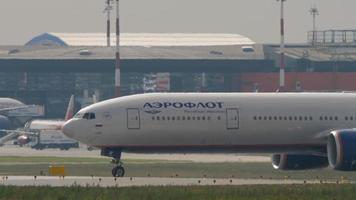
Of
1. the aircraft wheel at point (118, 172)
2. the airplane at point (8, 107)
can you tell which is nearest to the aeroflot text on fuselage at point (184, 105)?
the aircraft wheel at point (118, 172)

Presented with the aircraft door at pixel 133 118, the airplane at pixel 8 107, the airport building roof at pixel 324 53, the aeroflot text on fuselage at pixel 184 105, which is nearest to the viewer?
the aircraft door at pixel 133 118

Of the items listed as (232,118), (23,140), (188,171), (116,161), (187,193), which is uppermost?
(232,118)

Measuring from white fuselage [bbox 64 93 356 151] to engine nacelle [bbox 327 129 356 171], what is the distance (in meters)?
1.88

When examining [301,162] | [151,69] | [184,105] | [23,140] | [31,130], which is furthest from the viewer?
[151,69]

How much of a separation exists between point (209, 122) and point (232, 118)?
1302 millimetres

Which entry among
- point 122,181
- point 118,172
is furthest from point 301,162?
point 122,181

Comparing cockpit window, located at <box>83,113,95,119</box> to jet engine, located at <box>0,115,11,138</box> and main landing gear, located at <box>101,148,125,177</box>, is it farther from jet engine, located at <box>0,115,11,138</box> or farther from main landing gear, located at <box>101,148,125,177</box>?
jet engine, located at <box>0,115,11,138</box>

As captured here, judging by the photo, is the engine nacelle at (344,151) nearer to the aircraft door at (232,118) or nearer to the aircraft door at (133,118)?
the aircraft door at (232,118)

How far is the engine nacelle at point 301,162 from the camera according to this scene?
80750mm

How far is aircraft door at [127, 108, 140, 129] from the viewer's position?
77.9 meters

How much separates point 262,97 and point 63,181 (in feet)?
44.9

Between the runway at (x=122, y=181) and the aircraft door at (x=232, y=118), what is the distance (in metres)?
3.82

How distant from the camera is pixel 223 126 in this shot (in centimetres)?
7850

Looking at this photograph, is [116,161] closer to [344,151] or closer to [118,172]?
Result: [118,172]
